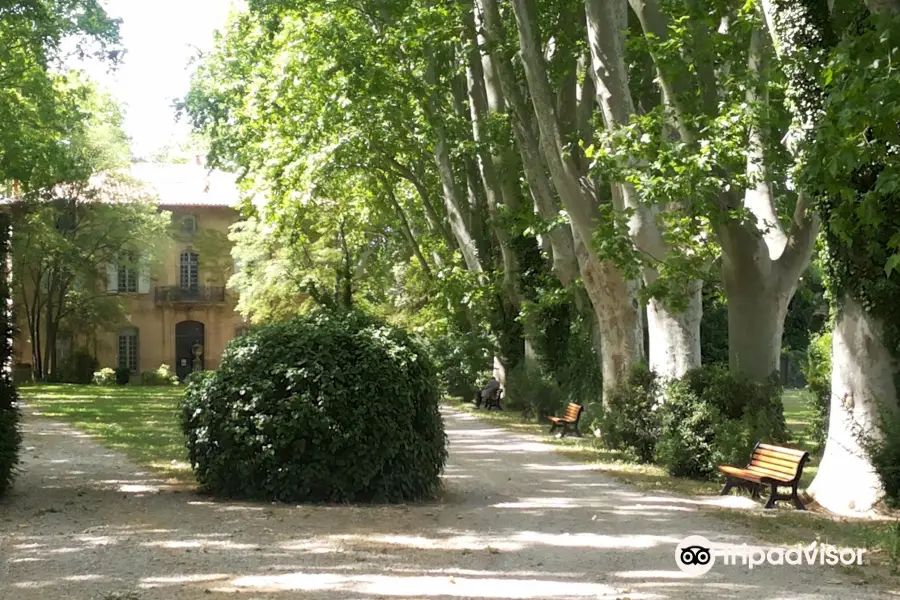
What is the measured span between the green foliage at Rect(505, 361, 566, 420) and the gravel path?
12.0 m

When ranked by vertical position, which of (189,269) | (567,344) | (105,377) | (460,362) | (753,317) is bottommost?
(105,377)

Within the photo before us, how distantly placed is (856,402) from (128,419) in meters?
19.0

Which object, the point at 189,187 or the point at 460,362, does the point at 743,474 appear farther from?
the point at 189,187

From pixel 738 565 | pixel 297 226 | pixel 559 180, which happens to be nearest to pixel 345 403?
pixel 738 565

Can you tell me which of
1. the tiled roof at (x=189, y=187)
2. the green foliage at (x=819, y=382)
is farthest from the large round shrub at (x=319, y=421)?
the tiled roof at (x=189, y=187)

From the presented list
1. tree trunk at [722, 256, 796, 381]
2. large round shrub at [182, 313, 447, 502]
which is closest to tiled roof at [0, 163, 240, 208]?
tree trunk at [722, 256, 796, 381]

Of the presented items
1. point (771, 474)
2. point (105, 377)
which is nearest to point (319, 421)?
point (771, 474)

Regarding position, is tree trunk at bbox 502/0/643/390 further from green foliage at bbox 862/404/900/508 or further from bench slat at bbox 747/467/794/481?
green foliage at bbox 862/404/900/508

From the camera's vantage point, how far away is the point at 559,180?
1733 centimetres

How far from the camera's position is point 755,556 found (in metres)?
8.72

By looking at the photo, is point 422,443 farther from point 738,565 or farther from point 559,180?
point 559,180

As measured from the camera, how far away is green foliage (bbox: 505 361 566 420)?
25.8m

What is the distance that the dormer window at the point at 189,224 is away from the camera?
205 ft

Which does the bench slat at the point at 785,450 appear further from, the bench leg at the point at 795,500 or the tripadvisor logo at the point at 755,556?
the tripadvisor logo at the point at 755,556
